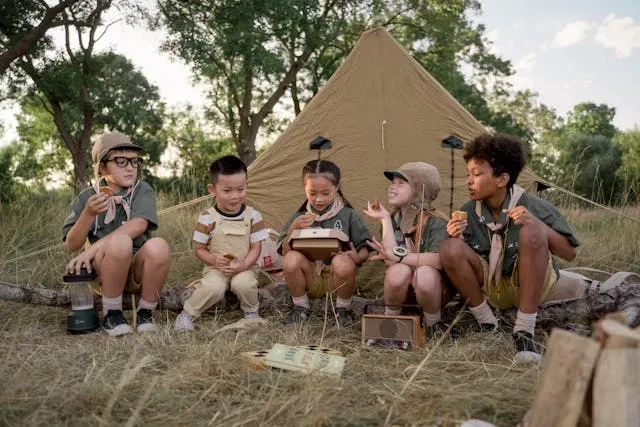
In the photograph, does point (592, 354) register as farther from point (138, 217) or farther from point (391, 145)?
point (391, 145)

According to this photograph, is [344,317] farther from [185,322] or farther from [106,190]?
[106,190]

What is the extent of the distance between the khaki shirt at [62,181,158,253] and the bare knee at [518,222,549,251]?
76.6 inches

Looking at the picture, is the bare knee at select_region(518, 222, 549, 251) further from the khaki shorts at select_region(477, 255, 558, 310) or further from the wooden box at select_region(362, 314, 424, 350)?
the wooden box at select_region(362, 314, 424, 350)

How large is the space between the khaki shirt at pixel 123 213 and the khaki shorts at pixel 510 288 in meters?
1.79

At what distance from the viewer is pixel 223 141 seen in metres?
21.6

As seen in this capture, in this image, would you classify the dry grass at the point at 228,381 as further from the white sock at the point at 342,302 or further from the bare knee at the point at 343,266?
the bare knee at the point at 343,266

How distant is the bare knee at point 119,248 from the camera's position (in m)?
3.26

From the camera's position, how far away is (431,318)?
10.5 feet

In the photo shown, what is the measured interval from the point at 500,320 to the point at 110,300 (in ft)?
6.83

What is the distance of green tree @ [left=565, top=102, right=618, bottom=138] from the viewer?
95.4ft

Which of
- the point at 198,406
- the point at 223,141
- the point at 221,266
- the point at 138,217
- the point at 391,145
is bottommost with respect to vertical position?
the point at 198,406

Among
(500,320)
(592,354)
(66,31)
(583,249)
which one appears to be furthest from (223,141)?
(592,354)

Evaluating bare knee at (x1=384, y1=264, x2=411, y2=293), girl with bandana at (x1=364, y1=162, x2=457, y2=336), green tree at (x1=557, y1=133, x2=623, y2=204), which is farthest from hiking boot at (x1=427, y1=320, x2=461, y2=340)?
green tree at (x1=557, y1=133, x2=623, y2=204)

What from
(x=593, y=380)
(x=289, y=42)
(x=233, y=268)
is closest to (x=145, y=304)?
(x=233, y=268)
